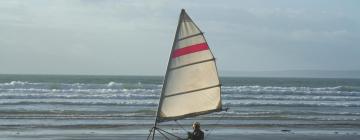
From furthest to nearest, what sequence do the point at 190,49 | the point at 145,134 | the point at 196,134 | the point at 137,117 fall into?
the point at 137,117 → the point at 145,134 → the point at 196,134 → the point at 190,49

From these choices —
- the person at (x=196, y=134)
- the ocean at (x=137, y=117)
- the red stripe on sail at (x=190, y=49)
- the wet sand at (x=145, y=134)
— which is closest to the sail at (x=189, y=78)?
the red stripe on sail at (x=190, y=49)

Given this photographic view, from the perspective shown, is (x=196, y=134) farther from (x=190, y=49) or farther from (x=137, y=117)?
(x=137, y=117)

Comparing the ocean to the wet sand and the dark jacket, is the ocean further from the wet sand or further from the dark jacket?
the dark jacket

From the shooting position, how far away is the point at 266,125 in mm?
28234

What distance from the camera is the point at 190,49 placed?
13625mm

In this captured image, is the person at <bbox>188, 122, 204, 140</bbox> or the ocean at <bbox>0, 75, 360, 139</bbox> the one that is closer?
the person at <bbox>188, 122, 204, 140</bbox>

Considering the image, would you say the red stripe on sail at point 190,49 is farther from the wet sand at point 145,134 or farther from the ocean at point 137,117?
the ocean at point 137,117

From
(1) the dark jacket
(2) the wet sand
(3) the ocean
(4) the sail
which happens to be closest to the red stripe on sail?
(4) the sail

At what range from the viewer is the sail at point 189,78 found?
1345 centimetres

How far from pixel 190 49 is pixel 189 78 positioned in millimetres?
686

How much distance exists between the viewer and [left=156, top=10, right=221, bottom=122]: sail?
13.4 metres

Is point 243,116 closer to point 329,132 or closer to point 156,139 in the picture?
point 329,132

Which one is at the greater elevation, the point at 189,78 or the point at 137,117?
the point at 189,78

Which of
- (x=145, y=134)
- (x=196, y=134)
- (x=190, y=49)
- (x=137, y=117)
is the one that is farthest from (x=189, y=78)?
(x=137, y=117)
